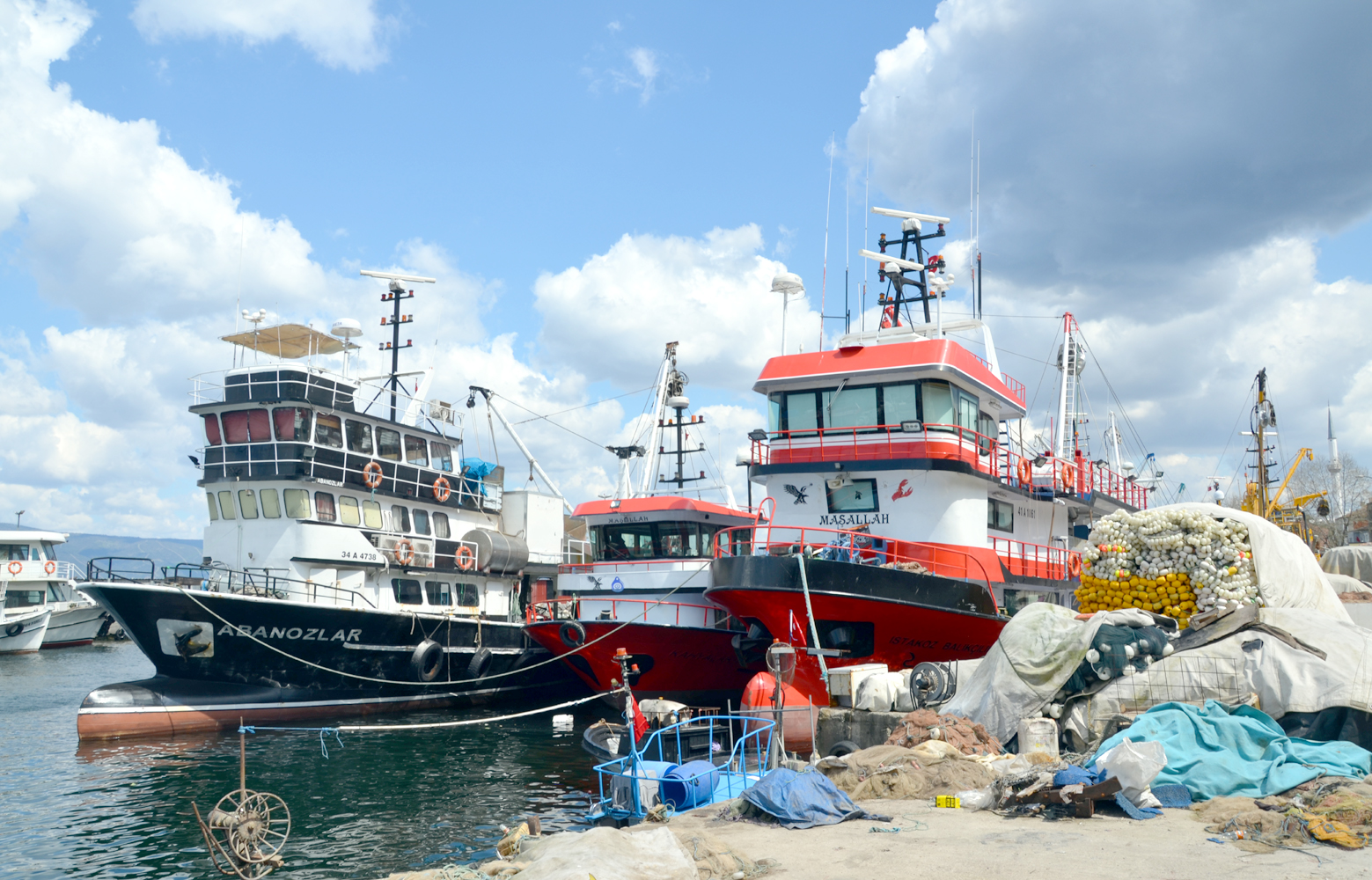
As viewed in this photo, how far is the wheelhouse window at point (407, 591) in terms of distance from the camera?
23984mm

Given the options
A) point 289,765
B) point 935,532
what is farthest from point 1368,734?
point 289,765

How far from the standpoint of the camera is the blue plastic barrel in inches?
424

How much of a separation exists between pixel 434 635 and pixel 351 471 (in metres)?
4.56

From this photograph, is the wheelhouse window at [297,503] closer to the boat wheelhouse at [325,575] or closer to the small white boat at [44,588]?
the boat wheelhouse at [325,575]

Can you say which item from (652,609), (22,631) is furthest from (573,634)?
(22,631)

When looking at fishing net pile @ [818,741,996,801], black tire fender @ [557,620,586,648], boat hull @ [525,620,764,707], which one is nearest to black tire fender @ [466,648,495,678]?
boat hull @ [525,620,764,707]

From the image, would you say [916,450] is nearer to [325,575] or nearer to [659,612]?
[659,612]

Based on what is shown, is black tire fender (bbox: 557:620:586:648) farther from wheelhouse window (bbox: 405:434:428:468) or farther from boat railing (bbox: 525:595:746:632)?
wheelhouse window (bbox: 405:434:428:468)

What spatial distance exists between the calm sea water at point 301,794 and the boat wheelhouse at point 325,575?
3.98 feet

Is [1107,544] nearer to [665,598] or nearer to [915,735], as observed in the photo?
[915,735]

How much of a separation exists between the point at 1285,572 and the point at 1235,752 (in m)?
5.46

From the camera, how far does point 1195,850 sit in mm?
7324

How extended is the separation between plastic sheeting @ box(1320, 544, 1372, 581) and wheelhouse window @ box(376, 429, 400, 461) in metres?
28.9

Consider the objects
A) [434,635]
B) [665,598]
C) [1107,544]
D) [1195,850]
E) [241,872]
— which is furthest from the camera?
[434,635]
